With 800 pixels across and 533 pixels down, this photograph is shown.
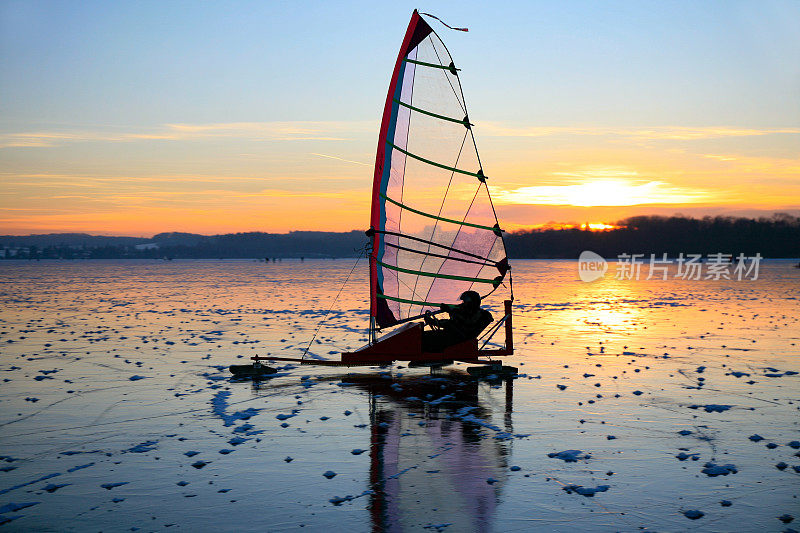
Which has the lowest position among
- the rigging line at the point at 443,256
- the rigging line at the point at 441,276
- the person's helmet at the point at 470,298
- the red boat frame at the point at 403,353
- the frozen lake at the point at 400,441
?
the frozen lake at the point at 400,441

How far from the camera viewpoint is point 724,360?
17.5m

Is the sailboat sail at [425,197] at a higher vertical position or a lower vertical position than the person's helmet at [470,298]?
higher

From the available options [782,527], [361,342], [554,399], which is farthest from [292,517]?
[361,342]

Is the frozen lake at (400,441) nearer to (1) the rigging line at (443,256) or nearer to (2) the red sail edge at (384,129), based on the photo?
(1) the rigging line at (443,256)

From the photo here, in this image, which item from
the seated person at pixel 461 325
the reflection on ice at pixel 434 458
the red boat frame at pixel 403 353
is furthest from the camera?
the seated person at pixel 461 325

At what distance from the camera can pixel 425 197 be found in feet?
51.6

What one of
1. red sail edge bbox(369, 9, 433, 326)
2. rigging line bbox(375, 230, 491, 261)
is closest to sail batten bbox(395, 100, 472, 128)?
red sail edge bbox(369, 9, 433, 326)

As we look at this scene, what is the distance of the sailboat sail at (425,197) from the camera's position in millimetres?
15570

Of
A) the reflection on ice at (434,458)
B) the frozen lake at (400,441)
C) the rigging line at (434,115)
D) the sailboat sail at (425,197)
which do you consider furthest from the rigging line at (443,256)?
the reflection on ice at (434,458)

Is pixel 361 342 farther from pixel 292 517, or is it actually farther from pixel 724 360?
pixel 292 517

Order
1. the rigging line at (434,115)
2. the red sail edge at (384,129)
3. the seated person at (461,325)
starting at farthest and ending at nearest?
the rigging line at (434,115), the red sail edge at (384,129), the seated person at (461,325)

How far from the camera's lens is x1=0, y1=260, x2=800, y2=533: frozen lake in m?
7.23

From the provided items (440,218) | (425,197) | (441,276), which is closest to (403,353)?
(441,276)

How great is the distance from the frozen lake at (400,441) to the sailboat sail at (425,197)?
7.26 feet
